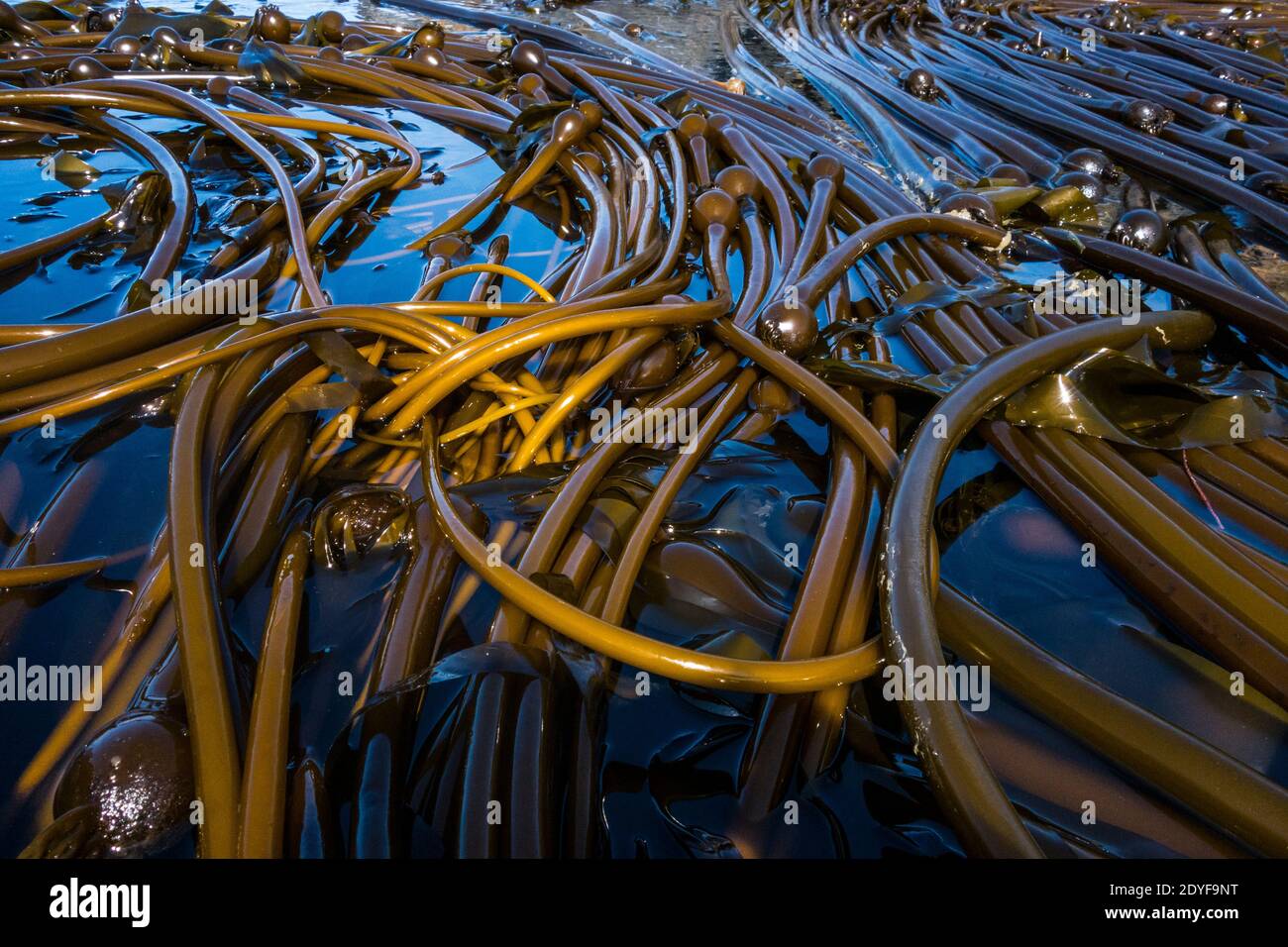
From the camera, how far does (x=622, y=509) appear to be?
1482 mm

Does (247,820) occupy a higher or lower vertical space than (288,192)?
lower

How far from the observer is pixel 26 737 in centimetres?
108

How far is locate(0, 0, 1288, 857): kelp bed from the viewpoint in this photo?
101 centimetres

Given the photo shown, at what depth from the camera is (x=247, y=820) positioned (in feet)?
2.97

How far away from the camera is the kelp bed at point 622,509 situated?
101 cm

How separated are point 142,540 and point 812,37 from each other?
20.4 ft

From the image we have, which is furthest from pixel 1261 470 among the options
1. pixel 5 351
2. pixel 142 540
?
pixel 5 351
